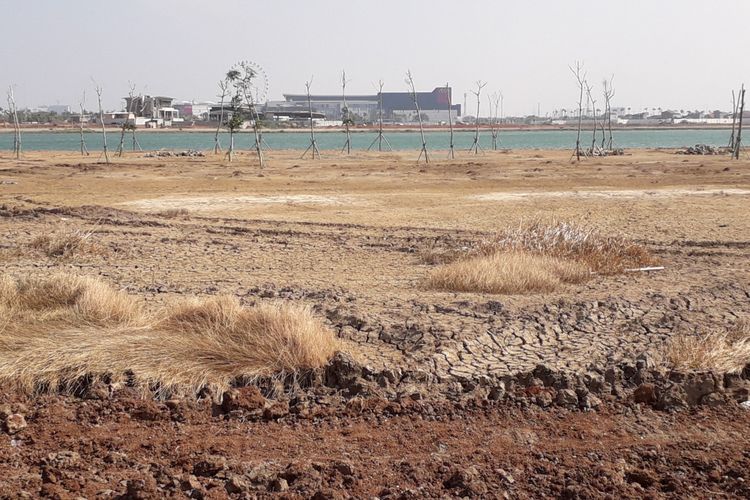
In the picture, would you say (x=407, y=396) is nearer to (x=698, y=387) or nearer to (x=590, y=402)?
(x=590, y=402)

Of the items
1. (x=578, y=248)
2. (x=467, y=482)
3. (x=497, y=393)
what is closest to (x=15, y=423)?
(x=467, y=482)

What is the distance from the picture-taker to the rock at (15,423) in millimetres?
6312

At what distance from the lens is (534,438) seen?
6109 millimetres

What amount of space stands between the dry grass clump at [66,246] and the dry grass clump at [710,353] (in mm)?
9143

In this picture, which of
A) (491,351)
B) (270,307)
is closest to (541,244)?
(491,351)

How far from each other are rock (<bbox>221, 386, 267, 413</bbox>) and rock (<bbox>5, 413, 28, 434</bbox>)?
149 centimetres

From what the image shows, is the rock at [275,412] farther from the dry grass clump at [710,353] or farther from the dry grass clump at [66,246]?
the dry grass clump at [66,246]

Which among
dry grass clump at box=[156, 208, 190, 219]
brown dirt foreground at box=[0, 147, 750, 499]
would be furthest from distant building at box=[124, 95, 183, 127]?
brown dirt foreground at box=[0, 147, 750, 499]

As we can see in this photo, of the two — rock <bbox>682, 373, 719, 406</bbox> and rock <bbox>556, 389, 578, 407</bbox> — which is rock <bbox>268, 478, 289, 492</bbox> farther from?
rock <bbox>682, 373, 719, 406</bbox>

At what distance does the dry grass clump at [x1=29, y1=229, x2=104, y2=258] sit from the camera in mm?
13367

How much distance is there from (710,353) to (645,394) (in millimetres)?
1157

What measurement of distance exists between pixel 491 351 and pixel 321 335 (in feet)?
5.49

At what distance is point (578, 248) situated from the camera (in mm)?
12359

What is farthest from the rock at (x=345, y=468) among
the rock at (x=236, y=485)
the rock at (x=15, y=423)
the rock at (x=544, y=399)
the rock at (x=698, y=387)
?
the rock at (x=698, y=387)
